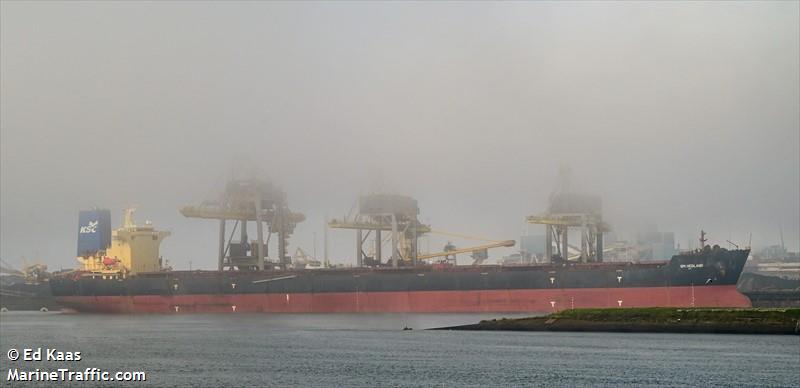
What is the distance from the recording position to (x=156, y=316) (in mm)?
71938

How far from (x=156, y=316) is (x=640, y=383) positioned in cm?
4610

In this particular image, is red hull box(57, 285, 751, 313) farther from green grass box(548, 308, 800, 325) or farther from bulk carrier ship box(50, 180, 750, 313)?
green grass box(548, 308, 800, 325)

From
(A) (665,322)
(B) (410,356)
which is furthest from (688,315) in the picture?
(B) (410,356)

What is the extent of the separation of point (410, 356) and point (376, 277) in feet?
99.1

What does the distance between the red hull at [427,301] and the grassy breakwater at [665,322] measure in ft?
36.9

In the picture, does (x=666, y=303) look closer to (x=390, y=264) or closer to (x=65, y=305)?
(x=390, y=264)

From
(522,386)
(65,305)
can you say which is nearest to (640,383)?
(522,386)

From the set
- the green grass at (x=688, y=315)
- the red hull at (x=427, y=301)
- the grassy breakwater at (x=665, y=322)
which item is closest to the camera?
the grassy breakwater at (x=665, y=322)


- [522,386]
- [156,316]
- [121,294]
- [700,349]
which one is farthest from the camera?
[121,294]

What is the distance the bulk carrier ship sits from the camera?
206ft

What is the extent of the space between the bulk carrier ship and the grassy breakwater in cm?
1183

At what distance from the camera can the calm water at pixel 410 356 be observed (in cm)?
3291

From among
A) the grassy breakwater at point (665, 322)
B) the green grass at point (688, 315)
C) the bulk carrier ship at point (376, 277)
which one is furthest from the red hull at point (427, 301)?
the grassy breakwater at point (665, 322)

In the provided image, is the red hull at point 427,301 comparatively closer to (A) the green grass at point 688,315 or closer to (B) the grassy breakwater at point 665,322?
(A) the green grass at point 688,315
